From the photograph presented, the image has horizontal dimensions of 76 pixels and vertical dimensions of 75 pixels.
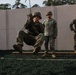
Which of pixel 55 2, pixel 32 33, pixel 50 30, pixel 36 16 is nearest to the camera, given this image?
pixel 36 16

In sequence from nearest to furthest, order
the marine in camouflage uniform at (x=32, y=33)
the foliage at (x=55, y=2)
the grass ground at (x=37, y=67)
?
1. the grass ground at (x=37, y=67)
2. the marine in camouflage uniform at (x=32, y=33)
3. the foliage at (x=55, y=2)

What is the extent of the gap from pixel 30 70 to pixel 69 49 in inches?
287

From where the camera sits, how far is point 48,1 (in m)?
25.7

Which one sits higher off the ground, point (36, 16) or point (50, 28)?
point (36, 16)

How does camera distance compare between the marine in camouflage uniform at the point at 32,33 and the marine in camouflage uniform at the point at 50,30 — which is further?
the marine in camouflage uniform at the point at 50,30

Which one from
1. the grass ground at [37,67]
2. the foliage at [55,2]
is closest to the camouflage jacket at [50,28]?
the grass ground at [37,67]

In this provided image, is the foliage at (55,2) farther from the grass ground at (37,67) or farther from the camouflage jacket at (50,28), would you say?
the grass ground at (37,67)

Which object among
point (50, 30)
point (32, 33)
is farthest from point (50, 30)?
point (32, 33)

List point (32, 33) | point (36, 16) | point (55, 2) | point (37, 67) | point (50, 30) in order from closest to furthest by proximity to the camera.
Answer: point (37, 67) < point (36, 16) < point (32, 33) < point (50, 30) < point (55, 2)

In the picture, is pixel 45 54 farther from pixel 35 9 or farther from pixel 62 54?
pixel 35 9

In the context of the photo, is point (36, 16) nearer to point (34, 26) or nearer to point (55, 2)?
point (34, 26)

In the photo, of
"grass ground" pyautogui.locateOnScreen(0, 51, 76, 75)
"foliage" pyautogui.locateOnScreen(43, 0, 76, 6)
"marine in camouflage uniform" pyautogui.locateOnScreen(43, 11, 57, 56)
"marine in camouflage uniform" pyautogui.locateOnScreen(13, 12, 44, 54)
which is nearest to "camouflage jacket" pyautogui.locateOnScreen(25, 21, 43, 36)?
"marine in camouflage uniform" pyautogui.locateOnScreen(13, 12, 44, 54)

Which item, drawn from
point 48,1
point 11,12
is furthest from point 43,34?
point 48,1

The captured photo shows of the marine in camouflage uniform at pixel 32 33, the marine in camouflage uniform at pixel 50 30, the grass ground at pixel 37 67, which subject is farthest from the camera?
the marine in camouflage uniform at pixel 50 30
